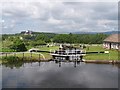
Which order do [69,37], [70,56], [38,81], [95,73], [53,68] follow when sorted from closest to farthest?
[38,81] < [95,73] < [53,68] < [70,56] < [69,37]

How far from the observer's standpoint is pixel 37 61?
37.9m

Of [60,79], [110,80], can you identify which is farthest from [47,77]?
[110,80]

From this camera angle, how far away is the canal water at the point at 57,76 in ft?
77.2

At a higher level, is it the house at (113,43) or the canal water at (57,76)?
the house at (113,43)

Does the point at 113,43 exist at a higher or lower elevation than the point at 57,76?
higher

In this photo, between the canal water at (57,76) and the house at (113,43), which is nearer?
the canal water at (57,76)

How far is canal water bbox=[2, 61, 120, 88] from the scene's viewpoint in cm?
2352

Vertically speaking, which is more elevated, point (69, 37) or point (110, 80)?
point (69, 37)

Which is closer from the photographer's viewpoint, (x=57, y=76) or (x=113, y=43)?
(x=57, y=76)

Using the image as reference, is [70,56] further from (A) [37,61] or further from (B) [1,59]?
Answer: (B) [1,59]

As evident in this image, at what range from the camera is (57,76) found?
90.2 ft

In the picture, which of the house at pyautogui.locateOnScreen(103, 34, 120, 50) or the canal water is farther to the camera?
the house at pyautogui.locateOnScreen(103, 34, 120, 50)

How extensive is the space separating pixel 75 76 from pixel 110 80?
3944mm

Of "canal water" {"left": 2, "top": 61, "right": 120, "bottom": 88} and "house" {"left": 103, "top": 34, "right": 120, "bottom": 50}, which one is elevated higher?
"house" {"left": 103, "top": 34, "right": 120, "bottom": 50}
